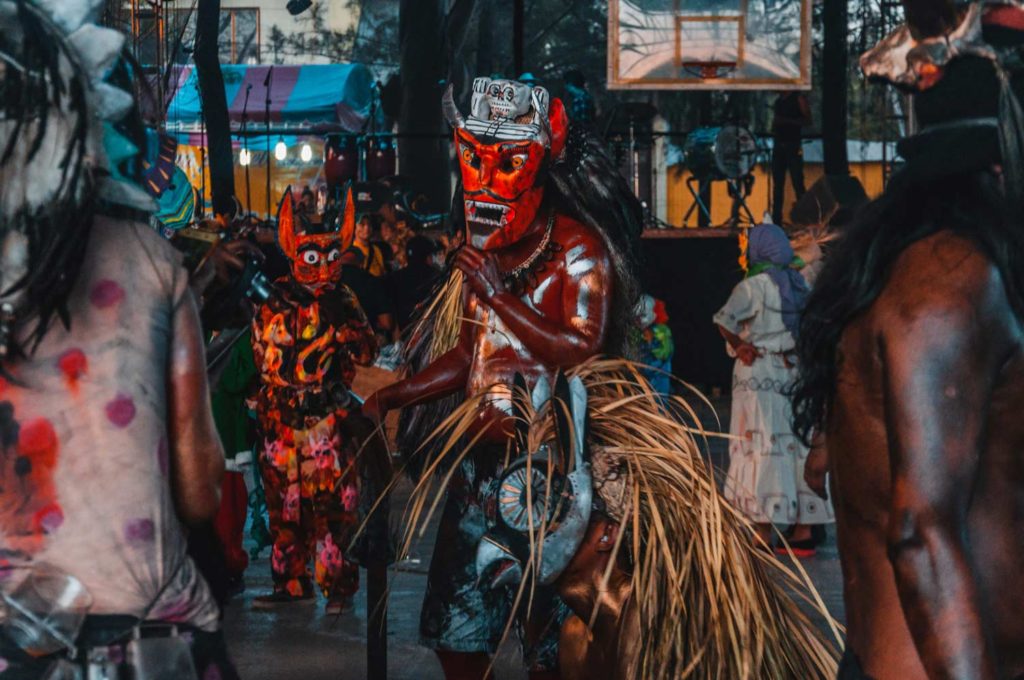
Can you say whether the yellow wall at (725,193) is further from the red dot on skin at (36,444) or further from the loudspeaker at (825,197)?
the red dot on skin at (36,444)

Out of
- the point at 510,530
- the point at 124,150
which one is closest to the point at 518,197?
the point at 510,530

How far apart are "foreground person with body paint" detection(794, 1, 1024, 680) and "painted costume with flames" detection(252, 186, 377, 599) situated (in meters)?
5.29

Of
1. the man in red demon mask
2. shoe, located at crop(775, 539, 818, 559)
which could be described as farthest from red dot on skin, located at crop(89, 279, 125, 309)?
shoe, located at crop(775, 539, 818, 559)

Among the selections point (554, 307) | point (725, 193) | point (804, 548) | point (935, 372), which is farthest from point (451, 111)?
point (725, 193)

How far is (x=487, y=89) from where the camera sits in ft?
15.5

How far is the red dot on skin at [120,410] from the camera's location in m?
2.43

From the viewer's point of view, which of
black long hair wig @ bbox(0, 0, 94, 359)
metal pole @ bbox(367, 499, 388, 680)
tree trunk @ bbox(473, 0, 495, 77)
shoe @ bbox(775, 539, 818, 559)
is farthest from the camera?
tree trunk @ bbox(473, 0, 495, 77)

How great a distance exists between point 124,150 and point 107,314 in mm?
270

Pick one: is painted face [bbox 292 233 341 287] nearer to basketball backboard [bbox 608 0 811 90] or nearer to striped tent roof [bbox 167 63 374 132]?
basketball backboard [bbox 608 0 811 90]

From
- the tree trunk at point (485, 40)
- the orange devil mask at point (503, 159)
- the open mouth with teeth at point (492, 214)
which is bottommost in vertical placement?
the open mouth with teeth at point (492, 214)

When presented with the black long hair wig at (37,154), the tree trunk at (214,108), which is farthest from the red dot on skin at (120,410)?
the tree trunk at (214,108)

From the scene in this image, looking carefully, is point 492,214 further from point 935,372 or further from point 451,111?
point 935,372

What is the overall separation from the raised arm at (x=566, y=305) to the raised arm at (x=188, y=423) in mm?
1982

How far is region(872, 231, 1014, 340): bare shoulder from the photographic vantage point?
2.32 metres
